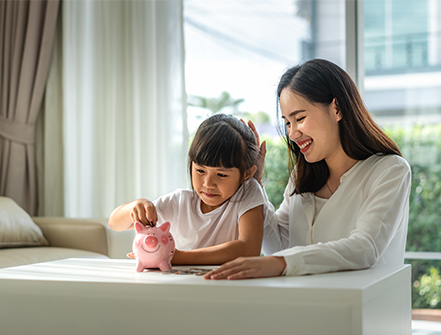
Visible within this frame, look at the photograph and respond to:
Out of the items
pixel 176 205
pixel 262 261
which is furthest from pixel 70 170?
pixel 262 261

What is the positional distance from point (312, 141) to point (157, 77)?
1885mm

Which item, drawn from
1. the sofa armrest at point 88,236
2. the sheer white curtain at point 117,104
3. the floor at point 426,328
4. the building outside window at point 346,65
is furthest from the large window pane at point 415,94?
the sofa armrest at point 88,236

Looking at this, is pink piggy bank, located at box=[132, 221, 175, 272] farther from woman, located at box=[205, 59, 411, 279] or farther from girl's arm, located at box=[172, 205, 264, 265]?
woman, located at box=[205, 59, 411, 279]

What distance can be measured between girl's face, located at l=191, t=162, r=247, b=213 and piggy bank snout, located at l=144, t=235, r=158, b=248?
0.28m

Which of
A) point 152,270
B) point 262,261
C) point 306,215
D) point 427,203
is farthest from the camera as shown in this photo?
point 427,203

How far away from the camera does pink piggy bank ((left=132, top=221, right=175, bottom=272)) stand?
42.4 inches

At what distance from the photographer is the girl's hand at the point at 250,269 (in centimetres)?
91

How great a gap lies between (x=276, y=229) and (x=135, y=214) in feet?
1.54

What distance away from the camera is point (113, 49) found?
3.18m

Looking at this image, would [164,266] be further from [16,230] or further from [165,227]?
[16,230]

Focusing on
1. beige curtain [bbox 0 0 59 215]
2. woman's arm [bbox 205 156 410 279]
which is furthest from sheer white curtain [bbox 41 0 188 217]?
woman's arm [bbox 205 156 410 279]

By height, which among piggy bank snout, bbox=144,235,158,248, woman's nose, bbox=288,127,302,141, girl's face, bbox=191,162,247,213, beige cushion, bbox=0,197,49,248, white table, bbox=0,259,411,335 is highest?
woman's nose, bbox=288,127,302,141

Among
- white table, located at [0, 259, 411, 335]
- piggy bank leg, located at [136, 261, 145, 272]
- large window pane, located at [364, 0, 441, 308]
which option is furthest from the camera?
large window pane, located at [364, 0, 441, 308]

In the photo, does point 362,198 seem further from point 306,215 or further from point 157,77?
point 157,77
